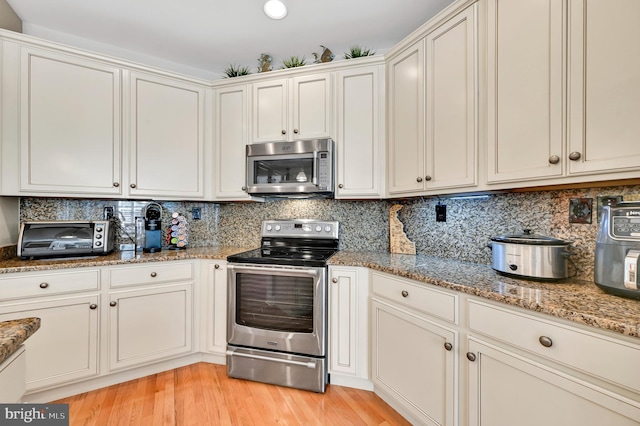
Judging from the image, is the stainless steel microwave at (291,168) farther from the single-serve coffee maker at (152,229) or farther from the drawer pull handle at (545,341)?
the drawer pull handle at (545,341)

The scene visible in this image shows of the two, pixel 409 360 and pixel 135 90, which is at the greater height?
pixel 135 90

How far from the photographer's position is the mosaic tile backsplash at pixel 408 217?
1377 millimetres

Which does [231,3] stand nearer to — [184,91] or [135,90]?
[184,91]

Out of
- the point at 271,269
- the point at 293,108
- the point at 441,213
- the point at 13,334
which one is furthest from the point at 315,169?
the point at 13,334

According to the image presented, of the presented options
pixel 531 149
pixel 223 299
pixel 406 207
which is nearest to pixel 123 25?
pixel 223 299

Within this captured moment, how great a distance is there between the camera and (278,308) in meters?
1.95

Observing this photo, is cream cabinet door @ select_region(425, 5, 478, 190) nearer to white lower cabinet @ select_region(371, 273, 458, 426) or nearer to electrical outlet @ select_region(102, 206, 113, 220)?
white lower cabinet @ select_region(371, 273, 458, 426)

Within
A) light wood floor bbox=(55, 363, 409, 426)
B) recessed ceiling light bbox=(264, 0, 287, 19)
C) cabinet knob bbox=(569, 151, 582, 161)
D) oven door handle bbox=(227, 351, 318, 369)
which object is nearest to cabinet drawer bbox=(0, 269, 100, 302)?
light wood floor bbox=(55, 363, 409, 426)

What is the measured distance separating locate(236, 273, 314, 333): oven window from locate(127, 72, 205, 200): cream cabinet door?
1.00 m

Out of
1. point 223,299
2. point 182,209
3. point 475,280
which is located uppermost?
point 182,209

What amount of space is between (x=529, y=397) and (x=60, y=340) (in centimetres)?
252

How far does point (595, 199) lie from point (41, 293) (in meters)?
3.08

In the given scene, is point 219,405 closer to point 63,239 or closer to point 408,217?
point 63,239

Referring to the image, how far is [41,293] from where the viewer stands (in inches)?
66.4
